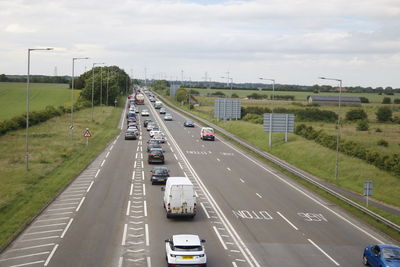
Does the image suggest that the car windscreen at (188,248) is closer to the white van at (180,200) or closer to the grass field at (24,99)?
the white van at (180,200)

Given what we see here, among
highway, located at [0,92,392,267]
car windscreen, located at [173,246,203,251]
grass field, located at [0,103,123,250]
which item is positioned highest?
car windscreen, located at [173,246,203,251]

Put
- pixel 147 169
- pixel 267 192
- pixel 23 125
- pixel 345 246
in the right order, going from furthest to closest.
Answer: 1. pixel 23 125
2. pixel 147 169
3. pixel 267 192
4. pixel 345 246

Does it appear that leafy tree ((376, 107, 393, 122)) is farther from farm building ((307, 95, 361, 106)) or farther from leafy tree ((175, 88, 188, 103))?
leafy tree ((175, 88, 188, 103))

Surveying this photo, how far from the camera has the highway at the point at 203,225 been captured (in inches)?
847

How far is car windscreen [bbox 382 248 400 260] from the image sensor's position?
19925mm

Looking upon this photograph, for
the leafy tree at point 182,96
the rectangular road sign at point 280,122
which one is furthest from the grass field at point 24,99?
the rectangular road sign at point 280,122

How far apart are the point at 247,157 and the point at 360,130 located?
98.6 ft

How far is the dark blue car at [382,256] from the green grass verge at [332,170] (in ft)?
18.8

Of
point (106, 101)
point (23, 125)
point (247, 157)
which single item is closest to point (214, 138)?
point (247, 157)

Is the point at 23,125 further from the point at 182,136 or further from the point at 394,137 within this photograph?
the point at 394,137

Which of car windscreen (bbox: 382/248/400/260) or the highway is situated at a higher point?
car windscreen (bbox: 382/248/400/260)

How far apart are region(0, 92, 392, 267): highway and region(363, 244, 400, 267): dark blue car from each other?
108cm

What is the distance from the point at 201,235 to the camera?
24.9 m

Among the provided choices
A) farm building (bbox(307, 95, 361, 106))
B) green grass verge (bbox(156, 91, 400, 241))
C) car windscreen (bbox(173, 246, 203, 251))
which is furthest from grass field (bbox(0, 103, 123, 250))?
farm building (bbox(307, 95, 361, 106))
